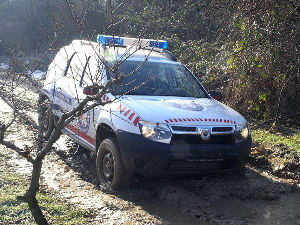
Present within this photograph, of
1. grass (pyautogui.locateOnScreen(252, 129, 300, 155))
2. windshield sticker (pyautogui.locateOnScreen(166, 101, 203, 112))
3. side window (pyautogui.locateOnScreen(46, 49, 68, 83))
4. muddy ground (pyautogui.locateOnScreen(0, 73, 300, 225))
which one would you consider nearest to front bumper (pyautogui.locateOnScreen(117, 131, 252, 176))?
muddy ground (pyautogui.locateOnScreen(0, 73, 300, 225))

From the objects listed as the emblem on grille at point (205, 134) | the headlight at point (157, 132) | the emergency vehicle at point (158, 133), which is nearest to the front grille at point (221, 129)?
the emergency vehicle at point (158, 133)

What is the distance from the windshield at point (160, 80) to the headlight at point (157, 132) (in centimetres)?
95

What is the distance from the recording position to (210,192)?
552 cm

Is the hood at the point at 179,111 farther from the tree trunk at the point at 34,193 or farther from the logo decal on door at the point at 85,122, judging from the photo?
the tree trunk at the point at 34,193

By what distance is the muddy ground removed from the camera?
473cm

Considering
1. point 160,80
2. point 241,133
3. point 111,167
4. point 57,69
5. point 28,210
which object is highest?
point 57,69

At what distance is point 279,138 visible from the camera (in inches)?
286

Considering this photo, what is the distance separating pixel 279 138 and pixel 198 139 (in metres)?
2.80

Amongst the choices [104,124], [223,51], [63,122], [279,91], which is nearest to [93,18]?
[223,51]

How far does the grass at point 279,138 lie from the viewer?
684 centimetres

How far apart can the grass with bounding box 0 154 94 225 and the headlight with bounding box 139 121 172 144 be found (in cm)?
110

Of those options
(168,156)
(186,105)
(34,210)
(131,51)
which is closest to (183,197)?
(168,156)

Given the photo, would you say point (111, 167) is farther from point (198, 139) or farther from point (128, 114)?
point (198, 139)

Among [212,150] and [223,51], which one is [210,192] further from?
[223,51]
